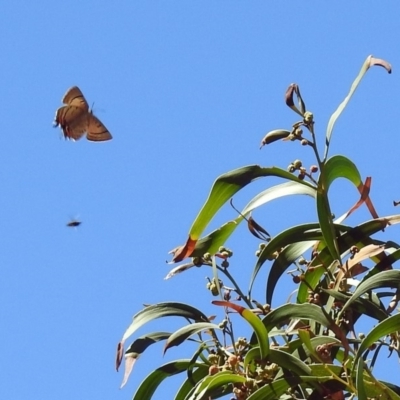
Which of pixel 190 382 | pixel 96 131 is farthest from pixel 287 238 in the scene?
pixel 96 131

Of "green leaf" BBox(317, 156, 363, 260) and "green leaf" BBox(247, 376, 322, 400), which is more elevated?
"green leaf" BBox(317, 156, 363, 260)

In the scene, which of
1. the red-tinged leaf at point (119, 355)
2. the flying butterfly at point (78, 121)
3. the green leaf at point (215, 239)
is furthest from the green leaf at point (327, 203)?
the flying butterfly at point (78, 121)

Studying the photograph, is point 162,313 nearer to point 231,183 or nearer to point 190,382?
point 190,382

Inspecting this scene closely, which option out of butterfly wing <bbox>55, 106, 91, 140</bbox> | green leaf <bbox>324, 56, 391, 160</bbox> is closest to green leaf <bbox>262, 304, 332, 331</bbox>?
green leaf <bbox>324, 56, 391, 160</bbox>

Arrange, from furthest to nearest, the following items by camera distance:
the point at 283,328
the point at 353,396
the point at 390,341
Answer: the point at 283,328 → the point at 390,341 → the point at 353,396

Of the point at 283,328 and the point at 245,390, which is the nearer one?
the point at 245,390

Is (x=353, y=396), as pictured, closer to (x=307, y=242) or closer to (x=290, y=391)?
(x=290, y=391)

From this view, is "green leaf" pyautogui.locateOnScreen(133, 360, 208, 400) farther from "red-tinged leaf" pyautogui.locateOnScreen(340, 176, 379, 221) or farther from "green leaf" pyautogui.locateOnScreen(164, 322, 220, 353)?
"red-tinged leaf" pyautogui.locateOnScreen(340, 176, 379, 221)

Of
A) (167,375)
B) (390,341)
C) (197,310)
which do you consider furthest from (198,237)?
(390,341)
